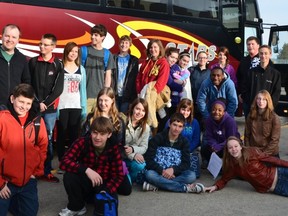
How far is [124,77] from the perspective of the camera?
6.39 m

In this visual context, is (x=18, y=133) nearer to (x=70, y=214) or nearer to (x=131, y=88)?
(x=70, y=214)

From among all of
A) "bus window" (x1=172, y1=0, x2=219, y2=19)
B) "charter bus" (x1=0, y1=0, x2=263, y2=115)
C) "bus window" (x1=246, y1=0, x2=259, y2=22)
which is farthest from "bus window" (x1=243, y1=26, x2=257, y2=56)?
"bus window" (x1=172, y1=0, x2=219, y2=19)

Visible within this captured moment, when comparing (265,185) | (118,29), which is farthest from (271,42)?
(265,185)

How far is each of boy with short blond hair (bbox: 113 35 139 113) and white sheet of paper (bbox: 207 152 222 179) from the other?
5.56 feet

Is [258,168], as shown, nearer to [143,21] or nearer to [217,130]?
[217,130]

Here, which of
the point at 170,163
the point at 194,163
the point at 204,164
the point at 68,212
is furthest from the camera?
the point at 204,164

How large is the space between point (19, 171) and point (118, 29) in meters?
4.01

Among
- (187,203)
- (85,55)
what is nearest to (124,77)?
(85,55)

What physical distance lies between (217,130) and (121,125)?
5.11 ft

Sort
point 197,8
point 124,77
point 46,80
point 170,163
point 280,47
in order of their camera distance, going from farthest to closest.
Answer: point 280,47 < point 197,8 < point 124,77 < point 46,80 < point 170,163

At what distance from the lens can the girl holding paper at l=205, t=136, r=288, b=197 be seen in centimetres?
474

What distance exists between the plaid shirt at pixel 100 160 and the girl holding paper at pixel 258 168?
134 centimetres

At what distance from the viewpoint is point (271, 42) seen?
33.8 ft

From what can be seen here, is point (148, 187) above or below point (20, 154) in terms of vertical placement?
below
